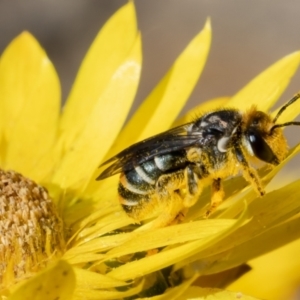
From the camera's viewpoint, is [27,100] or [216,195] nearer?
[216,195]

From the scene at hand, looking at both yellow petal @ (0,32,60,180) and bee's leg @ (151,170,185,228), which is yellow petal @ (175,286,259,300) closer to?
bee's leg @ (151,170,185,228)

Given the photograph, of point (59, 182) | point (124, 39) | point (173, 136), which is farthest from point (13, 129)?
point (173, 136)

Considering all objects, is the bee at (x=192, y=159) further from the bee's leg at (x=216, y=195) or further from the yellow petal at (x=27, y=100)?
the yellow petal at (x=27, y=100)

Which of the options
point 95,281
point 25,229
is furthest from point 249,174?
point 25,229

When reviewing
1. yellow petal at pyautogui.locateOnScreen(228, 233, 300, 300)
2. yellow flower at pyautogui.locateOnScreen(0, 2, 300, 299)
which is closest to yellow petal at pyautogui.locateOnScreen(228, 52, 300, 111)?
yellow flower at pyautogui.locateOnScreen(0, 2, 300, 299)

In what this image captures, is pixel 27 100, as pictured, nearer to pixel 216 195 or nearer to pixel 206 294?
pixel 216 195

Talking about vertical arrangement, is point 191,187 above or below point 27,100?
below

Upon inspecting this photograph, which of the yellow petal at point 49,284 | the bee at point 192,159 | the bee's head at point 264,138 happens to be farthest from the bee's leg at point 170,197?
the yellow petal at point 49,284
